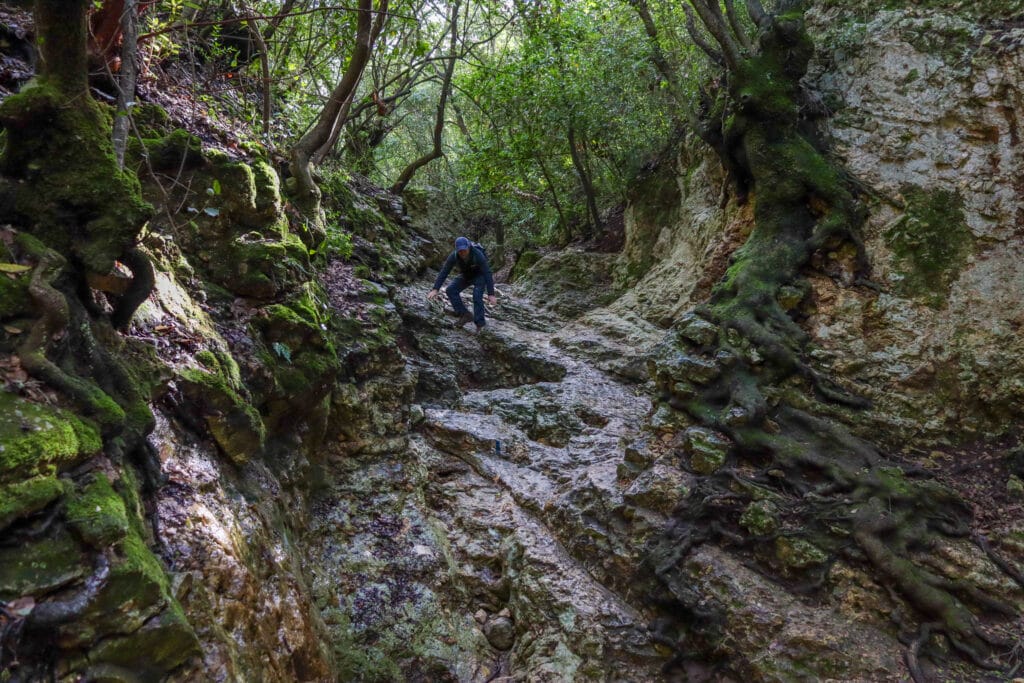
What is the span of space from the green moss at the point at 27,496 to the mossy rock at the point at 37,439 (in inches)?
1.5

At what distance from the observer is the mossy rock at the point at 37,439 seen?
239 cm

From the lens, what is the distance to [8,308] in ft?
9.20

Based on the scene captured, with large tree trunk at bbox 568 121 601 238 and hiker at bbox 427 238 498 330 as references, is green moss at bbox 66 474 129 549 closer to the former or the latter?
hiker at bbox 427 238 498 330

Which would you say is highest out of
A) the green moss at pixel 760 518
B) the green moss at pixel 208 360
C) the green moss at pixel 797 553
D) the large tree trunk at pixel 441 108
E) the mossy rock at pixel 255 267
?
the large tree trunk at pixel 441 108

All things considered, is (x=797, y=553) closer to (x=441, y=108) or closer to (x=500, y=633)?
(x=500, y=633)

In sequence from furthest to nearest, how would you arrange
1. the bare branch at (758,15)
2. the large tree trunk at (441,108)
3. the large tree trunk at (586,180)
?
the large tree trunk at (586,180) → the large tree trunk at (441,108) → the bare branch at (758,15)

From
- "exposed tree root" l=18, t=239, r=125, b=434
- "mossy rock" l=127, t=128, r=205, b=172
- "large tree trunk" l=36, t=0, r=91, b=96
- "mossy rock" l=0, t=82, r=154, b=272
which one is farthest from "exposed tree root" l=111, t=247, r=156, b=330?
"mossy rock" l=127, t=128, r=205, b=172

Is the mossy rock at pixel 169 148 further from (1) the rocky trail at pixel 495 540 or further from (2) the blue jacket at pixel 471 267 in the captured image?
(2) the blue jacket at pixel 471 267

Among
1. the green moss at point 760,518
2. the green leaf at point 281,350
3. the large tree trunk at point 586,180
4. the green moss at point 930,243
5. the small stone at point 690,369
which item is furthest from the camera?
the large tree trunk at point 586,180

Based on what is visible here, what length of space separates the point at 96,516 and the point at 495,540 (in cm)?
381

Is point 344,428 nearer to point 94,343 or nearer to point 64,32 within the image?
point 94,343

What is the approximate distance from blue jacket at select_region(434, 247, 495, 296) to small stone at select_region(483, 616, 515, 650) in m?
5.33

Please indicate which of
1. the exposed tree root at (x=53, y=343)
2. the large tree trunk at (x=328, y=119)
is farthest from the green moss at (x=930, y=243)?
the exposed tree root at (x=53, y=343)

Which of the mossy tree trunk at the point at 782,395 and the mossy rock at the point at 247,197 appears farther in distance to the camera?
the mossy rock at the point at 247,197
